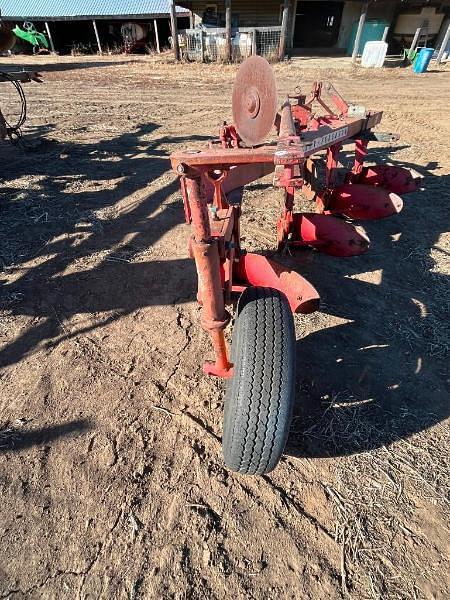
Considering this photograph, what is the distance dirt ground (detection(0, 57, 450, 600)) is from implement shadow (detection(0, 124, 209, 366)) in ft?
0.08

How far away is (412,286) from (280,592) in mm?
3023

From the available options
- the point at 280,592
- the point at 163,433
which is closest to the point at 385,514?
the point at 280,592

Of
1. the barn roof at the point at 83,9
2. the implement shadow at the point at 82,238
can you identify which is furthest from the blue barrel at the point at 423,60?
the implement shadow at the point at 82,238

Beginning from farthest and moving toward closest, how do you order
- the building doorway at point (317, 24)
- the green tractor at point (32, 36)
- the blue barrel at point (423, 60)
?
1. the green tractor at point (32, 36)
2. the building doorway at point (317, 24)
3. the blue barrel at point (423, 60)

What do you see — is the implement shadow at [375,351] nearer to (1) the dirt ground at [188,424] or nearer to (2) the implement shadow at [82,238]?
(1) the dirt ground at [188,424]

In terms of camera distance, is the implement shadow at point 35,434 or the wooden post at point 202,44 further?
the wooden post at point 202,44

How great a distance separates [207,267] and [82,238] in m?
3.29

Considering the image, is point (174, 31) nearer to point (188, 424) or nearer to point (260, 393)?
point (188, 424)

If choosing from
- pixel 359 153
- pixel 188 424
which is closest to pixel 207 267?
pixel 188 424

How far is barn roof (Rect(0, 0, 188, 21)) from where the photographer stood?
21.2 metres

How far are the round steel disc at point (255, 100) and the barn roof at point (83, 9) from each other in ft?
77.5

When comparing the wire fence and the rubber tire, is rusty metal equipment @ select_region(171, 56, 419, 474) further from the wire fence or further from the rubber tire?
the wire fence

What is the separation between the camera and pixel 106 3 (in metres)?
22.7

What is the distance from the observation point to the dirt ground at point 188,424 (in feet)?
6.41
